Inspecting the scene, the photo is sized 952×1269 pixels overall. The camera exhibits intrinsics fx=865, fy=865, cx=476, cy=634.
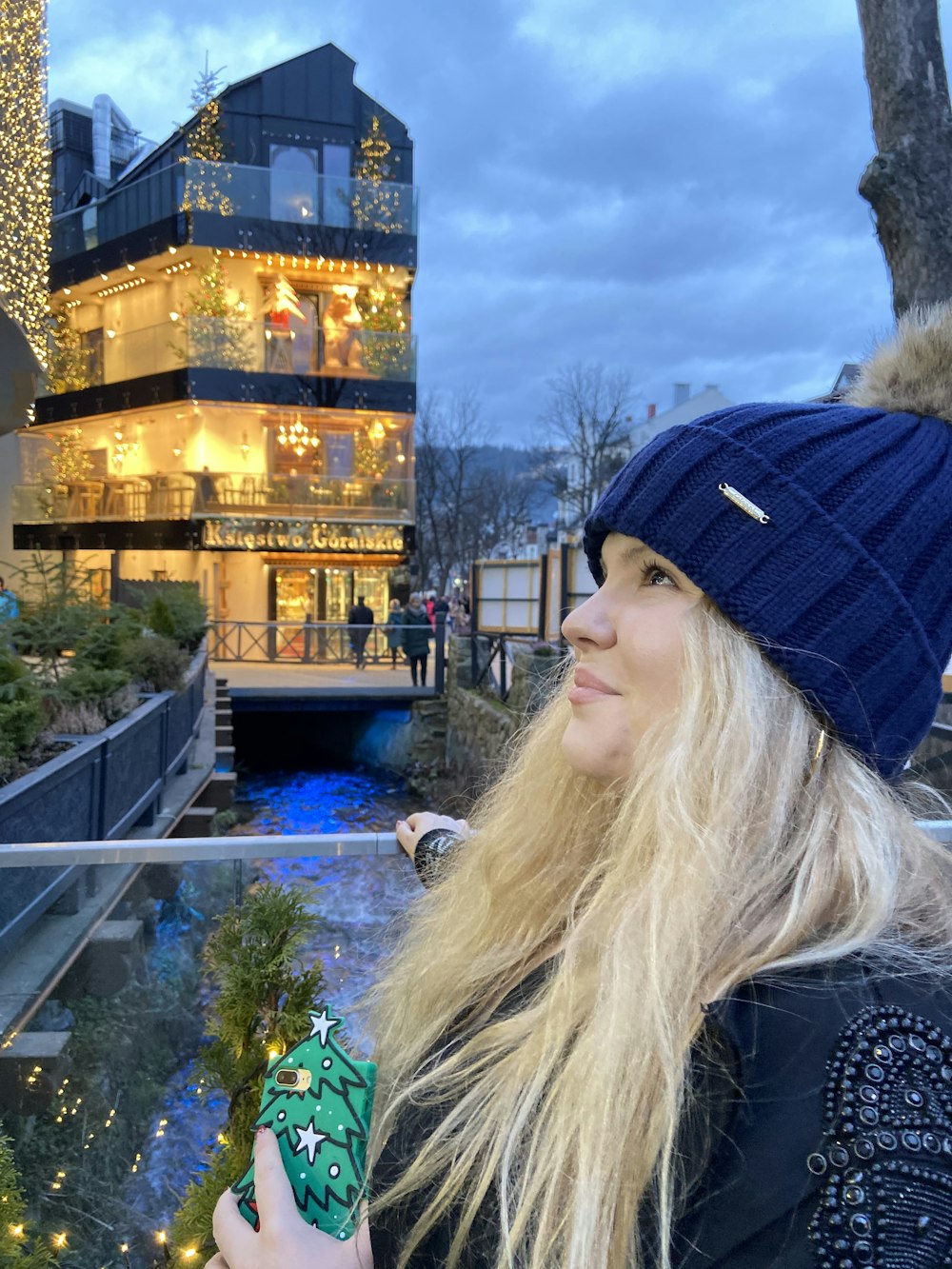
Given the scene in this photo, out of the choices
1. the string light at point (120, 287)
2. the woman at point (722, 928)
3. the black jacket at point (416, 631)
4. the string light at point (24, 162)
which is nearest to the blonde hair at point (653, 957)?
the woman at point (722, 928)

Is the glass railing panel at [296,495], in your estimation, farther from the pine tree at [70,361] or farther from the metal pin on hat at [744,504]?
the metal pin on hat at [744,504]

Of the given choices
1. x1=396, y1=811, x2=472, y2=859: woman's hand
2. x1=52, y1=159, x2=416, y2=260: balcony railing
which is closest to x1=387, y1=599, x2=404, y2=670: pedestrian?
x1=52, y1=159, x2=416, y2=260: balcony railing

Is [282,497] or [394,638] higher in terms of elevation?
[282,497]

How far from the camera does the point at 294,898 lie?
6.19 ft

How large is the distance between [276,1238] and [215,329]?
2136 centimetres

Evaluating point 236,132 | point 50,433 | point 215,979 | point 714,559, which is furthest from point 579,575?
point 50,433

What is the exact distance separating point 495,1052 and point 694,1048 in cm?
25

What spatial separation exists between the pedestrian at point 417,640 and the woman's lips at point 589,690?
14563 mm

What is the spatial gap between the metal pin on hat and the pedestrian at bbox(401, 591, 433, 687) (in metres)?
14.7

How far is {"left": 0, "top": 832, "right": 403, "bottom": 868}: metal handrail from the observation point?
1.81 metres

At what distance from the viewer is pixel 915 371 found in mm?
1106

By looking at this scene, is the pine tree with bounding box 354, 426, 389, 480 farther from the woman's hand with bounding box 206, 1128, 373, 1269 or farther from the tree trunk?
the woman's hand with bounding box 206, 1128, 373, 1269

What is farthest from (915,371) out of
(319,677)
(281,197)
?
(281,197)

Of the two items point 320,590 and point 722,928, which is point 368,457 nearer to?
point 320,590
